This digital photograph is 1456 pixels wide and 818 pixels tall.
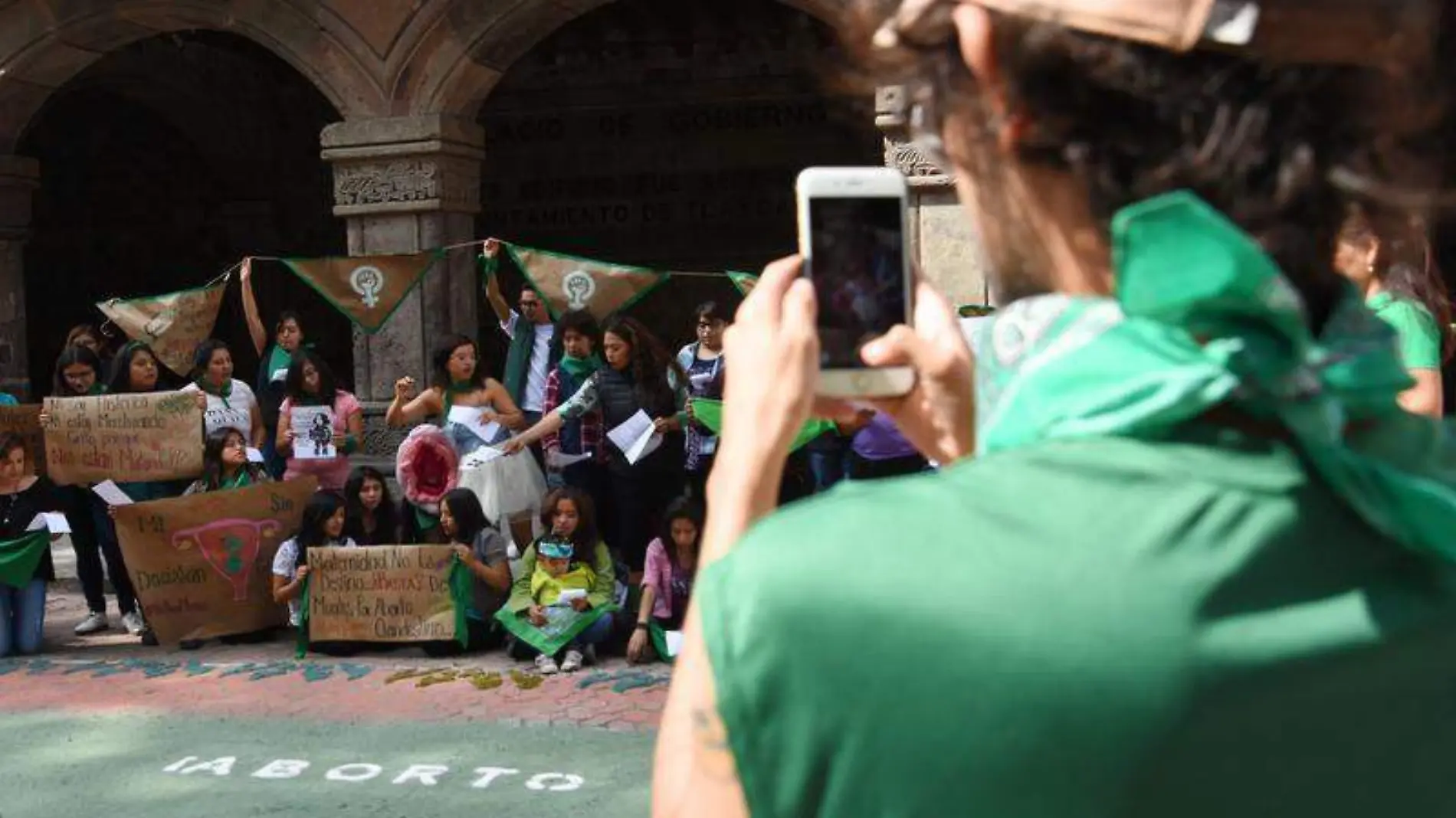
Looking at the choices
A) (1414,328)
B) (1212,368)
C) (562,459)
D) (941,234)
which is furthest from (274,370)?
(1212,368)

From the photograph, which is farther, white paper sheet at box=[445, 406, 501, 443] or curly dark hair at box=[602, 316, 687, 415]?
white paper sheet at box=[445, 406, 501, 443]

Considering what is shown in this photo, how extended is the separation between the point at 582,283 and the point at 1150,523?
6.72 metres

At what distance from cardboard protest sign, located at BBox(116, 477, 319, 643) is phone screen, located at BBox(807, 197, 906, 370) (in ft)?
20.0

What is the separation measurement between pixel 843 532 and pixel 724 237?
13.0 meters

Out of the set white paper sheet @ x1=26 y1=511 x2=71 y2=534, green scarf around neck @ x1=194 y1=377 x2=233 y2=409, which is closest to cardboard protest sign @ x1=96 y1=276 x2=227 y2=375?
green scarf around neck @ x1=194 y1=377 x2=233 y2=409

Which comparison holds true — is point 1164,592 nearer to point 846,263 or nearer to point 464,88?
point 846,263

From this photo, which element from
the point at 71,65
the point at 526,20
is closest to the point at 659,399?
the point at 526,20

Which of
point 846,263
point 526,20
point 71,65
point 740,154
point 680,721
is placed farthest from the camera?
point 740,154

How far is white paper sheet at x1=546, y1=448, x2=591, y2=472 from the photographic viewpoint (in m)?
7.30

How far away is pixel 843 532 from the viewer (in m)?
0.75

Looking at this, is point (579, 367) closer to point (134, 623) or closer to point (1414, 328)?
point (134, 623)

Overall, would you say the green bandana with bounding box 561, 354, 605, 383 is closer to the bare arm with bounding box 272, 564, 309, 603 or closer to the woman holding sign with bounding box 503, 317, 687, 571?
the woman holding sign with bounding box 503, 317, 687, 571

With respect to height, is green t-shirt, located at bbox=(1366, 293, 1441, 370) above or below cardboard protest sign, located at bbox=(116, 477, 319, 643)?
above

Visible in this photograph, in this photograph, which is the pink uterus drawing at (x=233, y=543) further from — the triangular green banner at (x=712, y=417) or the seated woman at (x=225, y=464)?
the triangular green banner at (x=712, y=417)
